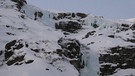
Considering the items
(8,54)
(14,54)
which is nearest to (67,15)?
(8,54)

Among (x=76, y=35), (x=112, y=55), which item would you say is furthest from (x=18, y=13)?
(x=112, y=55)

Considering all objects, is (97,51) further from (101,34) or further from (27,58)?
(27,58)

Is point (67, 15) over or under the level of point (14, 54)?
over

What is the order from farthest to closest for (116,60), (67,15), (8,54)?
(67,15) → (116,60) → (8,54)

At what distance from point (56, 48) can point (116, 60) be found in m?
14.9

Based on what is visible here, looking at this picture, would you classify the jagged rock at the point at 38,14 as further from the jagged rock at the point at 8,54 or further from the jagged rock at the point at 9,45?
the jagged rock at the point at 8,54

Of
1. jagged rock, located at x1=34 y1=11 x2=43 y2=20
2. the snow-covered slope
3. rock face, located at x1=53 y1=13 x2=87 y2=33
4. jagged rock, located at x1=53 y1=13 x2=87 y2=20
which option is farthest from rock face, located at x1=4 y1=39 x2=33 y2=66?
jagged rock, located at x1=53 y1=13 x2=87 y2=20

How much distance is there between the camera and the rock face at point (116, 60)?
61531 millimetres

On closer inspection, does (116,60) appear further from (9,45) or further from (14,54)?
(14,54)

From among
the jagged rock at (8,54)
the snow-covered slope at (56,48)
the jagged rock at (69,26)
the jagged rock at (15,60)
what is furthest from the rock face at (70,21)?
the jagged rock at (15,60)

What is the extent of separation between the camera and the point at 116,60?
62844 mm

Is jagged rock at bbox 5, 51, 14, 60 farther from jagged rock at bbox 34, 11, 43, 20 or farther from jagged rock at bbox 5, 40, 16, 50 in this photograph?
jagged rock at bbox 34, 11, 43, 20

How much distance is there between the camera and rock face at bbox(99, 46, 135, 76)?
6153 centimetres

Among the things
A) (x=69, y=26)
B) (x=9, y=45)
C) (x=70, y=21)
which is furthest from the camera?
(x=70, y=21)
